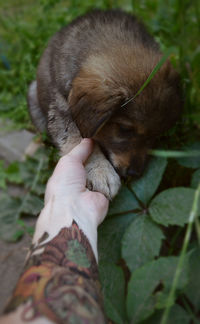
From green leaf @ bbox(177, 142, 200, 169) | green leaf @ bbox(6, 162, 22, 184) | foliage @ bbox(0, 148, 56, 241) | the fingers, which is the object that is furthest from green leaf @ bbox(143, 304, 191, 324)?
green leaf @ bbox(6, 162, 22, 184)

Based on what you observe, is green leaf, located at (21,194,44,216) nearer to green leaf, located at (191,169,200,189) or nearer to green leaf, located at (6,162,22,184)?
green leaf, located at (6,162,22,184)

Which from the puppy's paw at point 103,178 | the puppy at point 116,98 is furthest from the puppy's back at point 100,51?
the puppy's paw at point 103,178

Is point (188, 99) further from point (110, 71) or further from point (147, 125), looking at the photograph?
point (110, 71)

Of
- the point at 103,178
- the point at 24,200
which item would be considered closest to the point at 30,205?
the point at 24,200

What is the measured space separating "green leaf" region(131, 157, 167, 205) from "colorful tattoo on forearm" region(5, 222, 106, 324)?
0.42m

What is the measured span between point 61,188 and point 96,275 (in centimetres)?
49

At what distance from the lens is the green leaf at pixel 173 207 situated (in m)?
1.60

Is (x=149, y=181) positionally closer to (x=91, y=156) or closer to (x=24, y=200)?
(x=91, y=156)

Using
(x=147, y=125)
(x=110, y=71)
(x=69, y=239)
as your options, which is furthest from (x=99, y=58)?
(x=69, y=239)

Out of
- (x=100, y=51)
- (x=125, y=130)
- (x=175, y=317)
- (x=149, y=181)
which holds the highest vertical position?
(x=100, y=51)

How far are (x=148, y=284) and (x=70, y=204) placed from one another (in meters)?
0.54

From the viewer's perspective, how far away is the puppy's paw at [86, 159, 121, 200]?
6.62 feet

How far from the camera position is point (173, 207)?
1.66 meters

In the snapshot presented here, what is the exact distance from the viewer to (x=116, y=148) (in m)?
2.25
